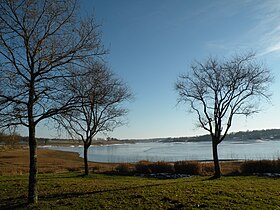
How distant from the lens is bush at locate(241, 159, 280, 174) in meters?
23.5

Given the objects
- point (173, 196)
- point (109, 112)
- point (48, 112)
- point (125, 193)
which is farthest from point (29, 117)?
point (109, 112)

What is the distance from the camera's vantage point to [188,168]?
2559 cm

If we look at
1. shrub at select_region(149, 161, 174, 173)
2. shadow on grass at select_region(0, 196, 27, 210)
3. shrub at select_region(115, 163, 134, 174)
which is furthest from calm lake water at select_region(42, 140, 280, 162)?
shadow on grass at select_region(0, 196, 27, 210)

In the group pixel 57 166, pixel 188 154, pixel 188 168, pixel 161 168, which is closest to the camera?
pixel 188 168

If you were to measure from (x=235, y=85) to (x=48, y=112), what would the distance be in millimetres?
14065

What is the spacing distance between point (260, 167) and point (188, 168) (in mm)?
5938

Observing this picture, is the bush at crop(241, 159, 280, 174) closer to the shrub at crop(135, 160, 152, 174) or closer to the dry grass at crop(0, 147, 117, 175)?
the shrub at crop(135, 160, 152, 174)

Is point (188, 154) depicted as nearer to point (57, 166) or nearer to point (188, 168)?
point (57, 166)

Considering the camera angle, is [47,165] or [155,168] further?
[47,165]

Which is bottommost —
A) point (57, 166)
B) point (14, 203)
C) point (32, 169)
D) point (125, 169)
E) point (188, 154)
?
point (188, 154)

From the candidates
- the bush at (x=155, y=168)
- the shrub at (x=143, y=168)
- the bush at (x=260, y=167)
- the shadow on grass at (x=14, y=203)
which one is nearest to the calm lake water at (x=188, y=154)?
the bush at (x=260, y=167)

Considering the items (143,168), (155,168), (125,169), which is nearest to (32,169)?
(143,168)

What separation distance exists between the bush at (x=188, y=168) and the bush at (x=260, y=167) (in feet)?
12.2

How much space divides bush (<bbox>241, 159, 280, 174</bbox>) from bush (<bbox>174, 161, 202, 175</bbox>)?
3709mm
